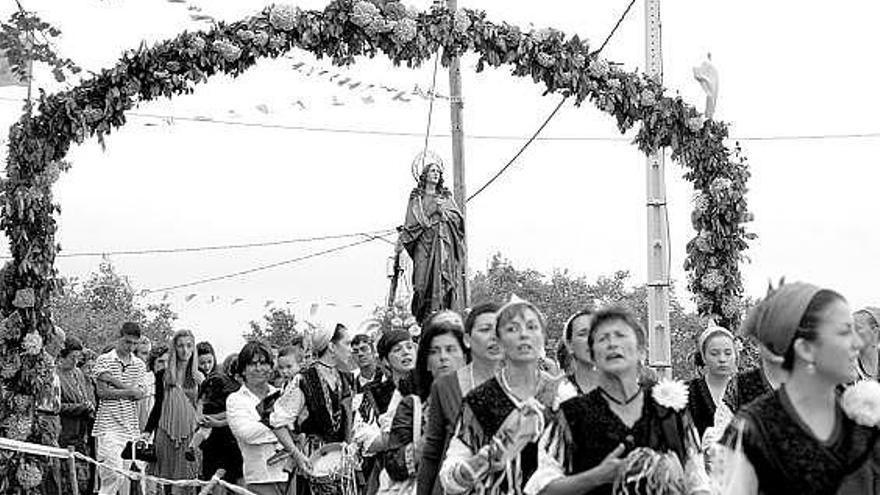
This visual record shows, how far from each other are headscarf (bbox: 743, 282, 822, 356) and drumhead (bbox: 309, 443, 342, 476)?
6.63m

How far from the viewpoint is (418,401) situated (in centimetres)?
850

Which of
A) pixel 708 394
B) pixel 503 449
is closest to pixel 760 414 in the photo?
pixel 503 449

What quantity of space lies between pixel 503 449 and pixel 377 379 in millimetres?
3859

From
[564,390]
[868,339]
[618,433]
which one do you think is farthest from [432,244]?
[618,433]

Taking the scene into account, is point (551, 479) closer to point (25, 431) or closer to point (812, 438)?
point (812, 438)

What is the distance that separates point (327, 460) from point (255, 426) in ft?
1.81

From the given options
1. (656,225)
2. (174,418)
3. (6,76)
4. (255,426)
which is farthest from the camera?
(656,225)

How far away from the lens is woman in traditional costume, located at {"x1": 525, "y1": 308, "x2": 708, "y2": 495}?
5.86 metres

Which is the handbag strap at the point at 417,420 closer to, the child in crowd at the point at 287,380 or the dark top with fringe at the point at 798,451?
the child in crowd at the point at 287,380

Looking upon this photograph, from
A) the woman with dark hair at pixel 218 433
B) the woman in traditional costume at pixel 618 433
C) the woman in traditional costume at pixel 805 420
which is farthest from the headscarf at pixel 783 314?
the woman with dark hair at pixel 218 433

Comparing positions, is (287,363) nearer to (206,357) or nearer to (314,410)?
(206,357)

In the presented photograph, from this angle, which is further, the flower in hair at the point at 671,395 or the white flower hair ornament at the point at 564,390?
the white flower hair ornament at the point at 564,390

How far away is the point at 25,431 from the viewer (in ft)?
43.0

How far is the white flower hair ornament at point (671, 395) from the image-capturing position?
20.0ft
